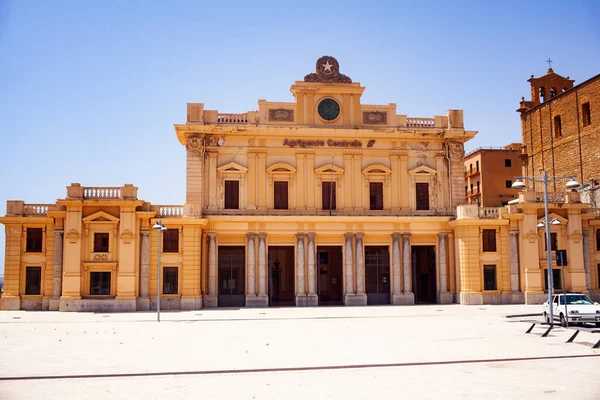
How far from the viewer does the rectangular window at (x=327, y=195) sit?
43719mm

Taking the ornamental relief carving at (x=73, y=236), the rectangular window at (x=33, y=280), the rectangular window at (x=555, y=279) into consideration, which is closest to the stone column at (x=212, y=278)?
the ornamental relief carving at (x=73, y=236)

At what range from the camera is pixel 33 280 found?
39688 mm

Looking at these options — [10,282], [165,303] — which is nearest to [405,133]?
[165,303]

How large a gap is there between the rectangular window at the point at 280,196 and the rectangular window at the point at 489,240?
14.0 m

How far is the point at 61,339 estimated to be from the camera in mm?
22406

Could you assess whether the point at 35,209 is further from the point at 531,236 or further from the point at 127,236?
the point at 531,236

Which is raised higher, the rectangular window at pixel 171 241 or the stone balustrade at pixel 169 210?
the stone balustrade at pixel 169 210

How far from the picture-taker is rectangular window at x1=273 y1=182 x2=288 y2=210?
142 ft

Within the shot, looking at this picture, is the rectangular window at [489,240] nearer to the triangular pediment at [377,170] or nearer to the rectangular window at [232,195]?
the triangular pediment at [377,170]

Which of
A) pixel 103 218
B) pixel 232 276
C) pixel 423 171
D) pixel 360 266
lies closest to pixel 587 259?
pixel 423 171

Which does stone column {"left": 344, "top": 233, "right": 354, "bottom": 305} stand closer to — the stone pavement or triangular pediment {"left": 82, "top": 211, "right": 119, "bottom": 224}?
the stone pavement

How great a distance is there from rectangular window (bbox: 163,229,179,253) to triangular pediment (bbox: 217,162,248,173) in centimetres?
549

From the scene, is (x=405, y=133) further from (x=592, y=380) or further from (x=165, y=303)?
(x=592, y=380)

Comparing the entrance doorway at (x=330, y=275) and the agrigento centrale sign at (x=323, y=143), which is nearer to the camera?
the agrigento centrale sign at (x=323, y=143)
